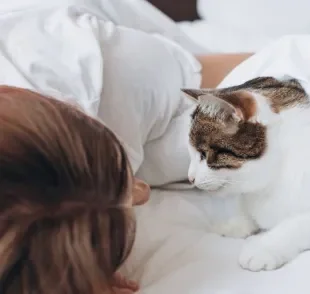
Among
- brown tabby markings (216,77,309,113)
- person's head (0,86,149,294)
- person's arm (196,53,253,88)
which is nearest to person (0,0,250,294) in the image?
person's head (0,86,149,294)

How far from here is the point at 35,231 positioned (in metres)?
0.57

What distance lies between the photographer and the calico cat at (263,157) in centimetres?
80

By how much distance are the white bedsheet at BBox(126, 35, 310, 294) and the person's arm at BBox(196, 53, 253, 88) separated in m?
0.07

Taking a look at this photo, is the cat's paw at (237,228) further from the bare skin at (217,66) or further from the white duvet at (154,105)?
the bare skin at (217,66)

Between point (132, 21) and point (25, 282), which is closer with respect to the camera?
point (25, 282)

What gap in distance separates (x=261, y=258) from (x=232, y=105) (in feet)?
0.70

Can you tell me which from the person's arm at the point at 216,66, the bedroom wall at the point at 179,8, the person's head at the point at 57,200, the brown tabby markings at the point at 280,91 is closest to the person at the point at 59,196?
the person's head at the point at 57,200

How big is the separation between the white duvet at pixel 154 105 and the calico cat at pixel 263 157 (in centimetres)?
4

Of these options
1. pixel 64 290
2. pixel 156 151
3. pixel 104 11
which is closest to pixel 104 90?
pixel 156 151

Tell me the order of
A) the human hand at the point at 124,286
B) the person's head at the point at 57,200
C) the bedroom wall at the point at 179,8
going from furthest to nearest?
the bedroom wall at the point at 179,8
the human hand at the point at 124,286
the person's head at the point at 57,200

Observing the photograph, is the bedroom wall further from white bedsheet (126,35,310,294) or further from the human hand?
the human hand

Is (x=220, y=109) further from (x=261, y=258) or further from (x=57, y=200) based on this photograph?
(x=57, y=200)

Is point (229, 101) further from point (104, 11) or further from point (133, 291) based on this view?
point (104, 11)

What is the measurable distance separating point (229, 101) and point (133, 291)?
296 mm
